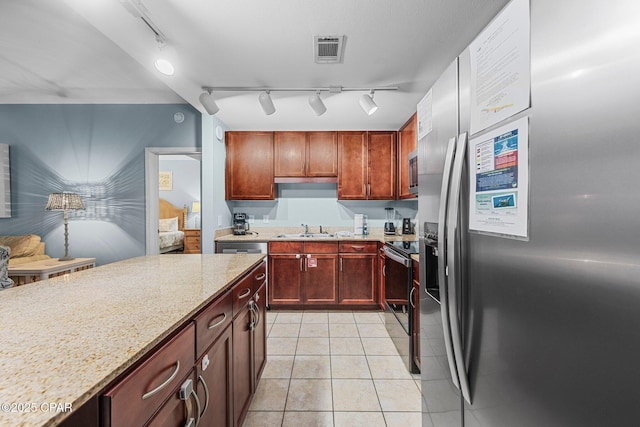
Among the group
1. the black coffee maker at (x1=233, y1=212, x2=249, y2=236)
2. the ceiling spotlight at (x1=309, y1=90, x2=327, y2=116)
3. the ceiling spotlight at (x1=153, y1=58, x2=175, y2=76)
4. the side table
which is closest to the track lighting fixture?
the ceiling spotlight at (x1=309, y1=90, x2=327, y2=116)

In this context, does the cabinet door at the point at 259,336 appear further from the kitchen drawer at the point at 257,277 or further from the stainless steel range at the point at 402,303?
the stainless steel range at the point at 402,303

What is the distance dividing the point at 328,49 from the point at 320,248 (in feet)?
7.03

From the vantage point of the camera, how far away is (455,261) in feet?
2.93

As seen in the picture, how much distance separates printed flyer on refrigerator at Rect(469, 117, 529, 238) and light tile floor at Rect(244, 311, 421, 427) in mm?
1451

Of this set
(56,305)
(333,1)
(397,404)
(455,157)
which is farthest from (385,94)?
(56,305)

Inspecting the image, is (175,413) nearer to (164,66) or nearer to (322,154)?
(164,66)

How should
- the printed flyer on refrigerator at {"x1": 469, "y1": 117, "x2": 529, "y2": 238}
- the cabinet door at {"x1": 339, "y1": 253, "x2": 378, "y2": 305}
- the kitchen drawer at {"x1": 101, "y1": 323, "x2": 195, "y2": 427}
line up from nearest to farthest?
the kitchen drawer at {"x1": 101, "y1": 323, "x2": 195, "y2": 427} < the printed flyer on refrigerator at {"x1": 469, "y1": 117, "x2": 529, "y2": 238} < the cabinet door at {"x1": 339, "y1": 253, "x2": 378, "y2": 305}

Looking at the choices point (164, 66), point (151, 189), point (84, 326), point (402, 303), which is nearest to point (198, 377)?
point (84, 326)

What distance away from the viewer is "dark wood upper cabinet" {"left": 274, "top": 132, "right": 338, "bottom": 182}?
373cm

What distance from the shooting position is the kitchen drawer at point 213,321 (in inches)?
37.7

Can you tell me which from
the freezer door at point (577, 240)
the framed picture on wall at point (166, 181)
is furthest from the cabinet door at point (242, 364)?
the framed picture on wall at point (166, 181)

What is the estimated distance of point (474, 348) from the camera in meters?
0.83

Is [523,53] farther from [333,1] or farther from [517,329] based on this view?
[333,1]

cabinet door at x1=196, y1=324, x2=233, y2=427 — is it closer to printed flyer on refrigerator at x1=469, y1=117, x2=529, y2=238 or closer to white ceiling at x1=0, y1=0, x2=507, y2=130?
printed flyer on refrigerator at x1=469, y1=117, x2=529, y2=238
